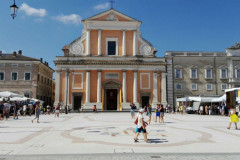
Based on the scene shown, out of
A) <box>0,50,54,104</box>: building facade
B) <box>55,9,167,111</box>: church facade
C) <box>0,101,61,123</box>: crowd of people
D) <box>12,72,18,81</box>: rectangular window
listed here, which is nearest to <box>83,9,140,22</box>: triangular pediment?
<box>55,9,167,111</box>: church facade

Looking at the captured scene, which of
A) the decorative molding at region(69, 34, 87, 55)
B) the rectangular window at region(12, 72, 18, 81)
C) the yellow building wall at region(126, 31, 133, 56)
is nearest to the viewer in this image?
the decorative molding at region(69, 34, 87, 55)

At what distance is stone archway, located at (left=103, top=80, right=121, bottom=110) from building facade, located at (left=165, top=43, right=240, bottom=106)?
9.78m

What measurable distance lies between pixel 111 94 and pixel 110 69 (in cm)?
443

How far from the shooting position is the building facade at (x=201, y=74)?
141 feet

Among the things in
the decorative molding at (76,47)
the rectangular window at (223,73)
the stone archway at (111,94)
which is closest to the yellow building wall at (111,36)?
the decorative molding at (76,47)

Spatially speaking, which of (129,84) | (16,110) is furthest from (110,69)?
(16,110)

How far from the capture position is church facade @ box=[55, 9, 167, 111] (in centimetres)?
3991

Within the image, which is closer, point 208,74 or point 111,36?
point 111,36

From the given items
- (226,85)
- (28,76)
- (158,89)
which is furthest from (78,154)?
(226,85)

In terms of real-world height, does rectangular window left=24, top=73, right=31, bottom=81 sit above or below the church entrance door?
above

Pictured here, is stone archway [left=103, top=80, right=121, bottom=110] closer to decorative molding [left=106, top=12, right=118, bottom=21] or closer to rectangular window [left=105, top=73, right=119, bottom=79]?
rectangular window [left=105, top=73, right=119, bottom=79]

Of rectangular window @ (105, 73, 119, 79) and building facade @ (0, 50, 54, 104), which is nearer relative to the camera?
rectangular window @ (105, 73, 119, 79)

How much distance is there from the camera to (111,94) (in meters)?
41.0

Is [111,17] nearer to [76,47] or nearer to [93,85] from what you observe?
[76,47]
